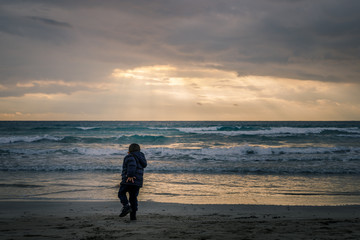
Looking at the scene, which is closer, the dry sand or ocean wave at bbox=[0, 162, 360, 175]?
the dry sand

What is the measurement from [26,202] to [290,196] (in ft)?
23.4

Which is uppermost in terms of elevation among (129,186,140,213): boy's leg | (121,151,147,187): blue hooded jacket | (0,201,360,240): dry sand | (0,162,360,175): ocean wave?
(121,151,147,187): blue hooded jacket

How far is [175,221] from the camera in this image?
546cm

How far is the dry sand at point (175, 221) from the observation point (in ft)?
14.8

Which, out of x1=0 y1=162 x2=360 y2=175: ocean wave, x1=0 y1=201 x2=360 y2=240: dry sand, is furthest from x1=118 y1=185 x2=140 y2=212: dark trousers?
x1=0 y1=162 x2=360 y2=175: ocean wave

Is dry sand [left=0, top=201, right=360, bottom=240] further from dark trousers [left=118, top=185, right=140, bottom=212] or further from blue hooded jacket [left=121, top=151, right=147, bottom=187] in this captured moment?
blue hooded jacket [left=121, top=151, right=147, bottom=187]

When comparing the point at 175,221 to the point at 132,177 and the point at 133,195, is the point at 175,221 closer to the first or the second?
the point at 133,195

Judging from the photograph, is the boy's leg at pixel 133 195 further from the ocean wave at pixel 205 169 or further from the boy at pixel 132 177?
the ocean wave at pixel 205 169

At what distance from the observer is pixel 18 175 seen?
37.1 feet

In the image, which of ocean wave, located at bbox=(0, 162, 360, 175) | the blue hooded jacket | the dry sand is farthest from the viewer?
ocean wave, located at bbox=(0, 162, 360, 175)

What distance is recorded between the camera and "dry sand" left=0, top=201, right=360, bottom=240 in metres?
4.52

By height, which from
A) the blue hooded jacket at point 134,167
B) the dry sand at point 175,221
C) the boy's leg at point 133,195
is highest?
the blue hooded jacket at point 134,167

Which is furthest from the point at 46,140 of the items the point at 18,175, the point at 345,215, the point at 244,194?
the point at 345,215

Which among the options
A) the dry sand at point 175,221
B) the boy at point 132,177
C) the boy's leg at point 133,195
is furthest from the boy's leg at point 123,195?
the dry sand at point 175,221
